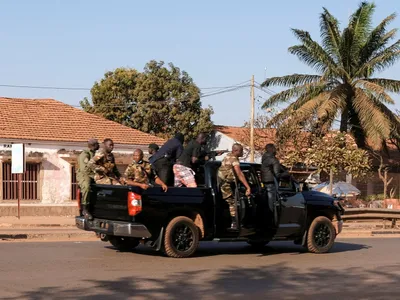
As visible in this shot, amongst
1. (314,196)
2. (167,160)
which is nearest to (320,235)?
(314,196)

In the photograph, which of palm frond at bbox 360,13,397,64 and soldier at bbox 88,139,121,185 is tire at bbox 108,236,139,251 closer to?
soldier at bbox 88,139,121,185

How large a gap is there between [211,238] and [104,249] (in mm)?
2098

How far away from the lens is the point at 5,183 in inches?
1176

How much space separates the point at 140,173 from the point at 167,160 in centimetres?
74

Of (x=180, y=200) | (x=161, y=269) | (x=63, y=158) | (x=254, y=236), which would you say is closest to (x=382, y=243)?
(x=254, y=236)

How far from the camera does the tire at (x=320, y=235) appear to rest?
1449cm

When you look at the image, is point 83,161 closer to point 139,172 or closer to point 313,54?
point 139,172

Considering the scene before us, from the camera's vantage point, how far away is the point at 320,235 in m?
14.7

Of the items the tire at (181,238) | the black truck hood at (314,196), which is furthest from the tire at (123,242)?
the black truck hood at (314,196)

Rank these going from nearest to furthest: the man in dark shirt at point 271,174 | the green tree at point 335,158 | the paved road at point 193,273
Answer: the paved road at point 193,273
the man in dark shirt at point 271,174
the green tree at point 335,158

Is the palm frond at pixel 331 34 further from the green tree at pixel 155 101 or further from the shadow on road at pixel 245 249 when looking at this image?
the shadow on road at pixel 245 249

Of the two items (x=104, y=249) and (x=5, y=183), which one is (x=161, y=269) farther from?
(x=5, y=183)

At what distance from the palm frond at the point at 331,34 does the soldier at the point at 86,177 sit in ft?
83.8

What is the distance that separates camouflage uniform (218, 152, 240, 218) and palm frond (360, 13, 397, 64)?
26.0 m
